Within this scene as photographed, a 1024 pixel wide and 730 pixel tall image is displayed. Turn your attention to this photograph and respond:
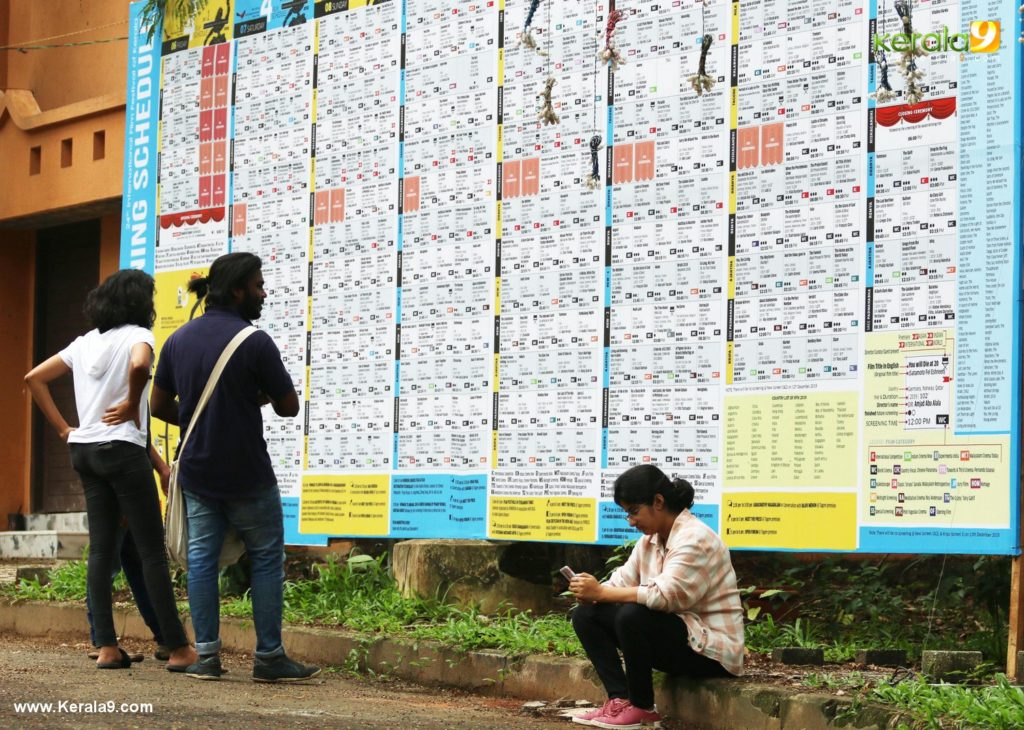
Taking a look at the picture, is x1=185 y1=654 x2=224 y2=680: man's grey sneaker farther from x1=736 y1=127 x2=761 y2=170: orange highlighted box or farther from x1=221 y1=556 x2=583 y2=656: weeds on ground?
x1=736 y1=127 x2=761 y2=170: orange highlighted box

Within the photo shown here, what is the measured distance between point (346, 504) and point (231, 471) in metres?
2.21

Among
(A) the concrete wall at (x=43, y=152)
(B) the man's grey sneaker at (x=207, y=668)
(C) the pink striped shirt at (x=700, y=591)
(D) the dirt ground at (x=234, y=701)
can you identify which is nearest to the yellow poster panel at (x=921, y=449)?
(C) the pink striped shirt at (x=700, y=591)

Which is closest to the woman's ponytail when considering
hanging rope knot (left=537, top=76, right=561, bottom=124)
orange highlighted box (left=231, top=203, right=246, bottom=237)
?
hanging rope knot (left=537, top=76, right=561, bottom=124)

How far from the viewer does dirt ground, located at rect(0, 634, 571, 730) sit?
16.8 feet

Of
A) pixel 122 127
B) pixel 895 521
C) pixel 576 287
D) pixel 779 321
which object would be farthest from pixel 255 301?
pixel 122 127

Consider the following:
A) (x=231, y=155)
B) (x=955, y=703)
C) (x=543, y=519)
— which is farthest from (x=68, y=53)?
(x=955, y=703)

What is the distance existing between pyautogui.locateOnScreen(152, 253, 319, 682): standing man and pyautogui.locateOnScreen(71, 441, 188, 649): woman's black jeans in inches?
8.6

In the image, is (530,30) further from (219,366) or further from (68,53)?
(68,53)

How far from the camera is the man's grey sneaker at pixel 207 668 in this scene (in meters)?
6.22

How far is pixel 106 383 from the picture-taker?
654cm

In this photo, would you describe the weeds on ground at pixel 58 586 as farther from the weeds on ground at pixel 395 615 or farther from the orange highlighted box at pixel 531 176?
the orange highlighted box at pixel 531 176

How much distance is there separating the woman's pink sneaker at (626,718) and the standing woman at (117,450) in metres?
1.92

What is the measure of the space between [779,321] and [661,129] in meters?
1.15

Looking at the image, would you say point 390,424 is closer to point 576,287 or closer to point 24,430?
point 576,287
